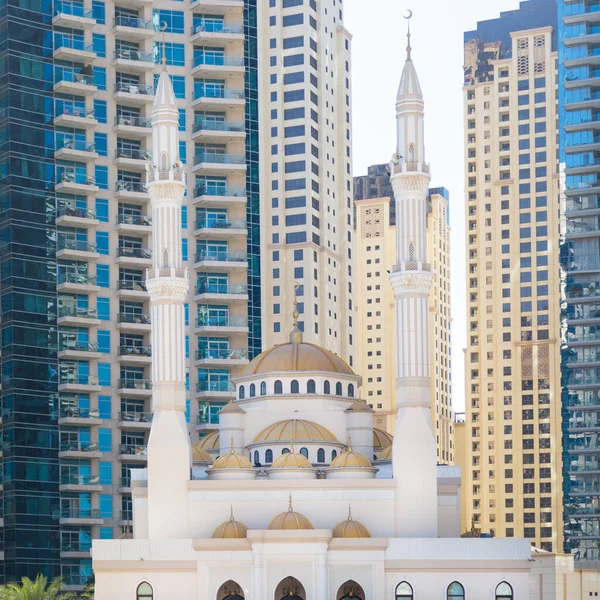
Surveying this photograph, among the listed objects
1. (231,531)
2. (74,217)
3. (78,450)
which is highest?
(74,217)

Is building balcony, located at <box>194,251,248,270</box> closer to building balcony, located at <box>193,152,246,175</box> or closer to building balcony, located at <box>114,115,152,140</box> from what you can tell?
building balcony, located at <box>193,152,246,175</box>

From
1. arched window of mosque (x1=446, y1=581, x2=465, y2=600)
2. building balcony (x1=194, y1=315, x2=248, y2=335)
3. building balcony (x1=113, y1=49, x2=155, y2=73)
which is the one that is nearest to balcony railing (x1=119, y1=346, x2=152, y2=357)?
building balcony (x1=194, y1=315, x2=248, y2=335)

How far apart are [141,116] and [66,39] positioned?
22.2 feet

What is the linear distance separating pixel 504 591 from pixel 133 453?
31.9 meters

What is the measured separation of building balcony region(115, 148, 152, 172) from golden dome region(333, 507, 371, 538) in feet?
118

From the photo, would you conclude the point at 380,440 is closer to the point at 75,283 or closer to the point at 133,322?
the point at 133,322

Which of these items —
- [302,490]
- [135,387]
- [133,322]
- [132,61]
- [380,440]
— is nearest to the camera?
[302,490]

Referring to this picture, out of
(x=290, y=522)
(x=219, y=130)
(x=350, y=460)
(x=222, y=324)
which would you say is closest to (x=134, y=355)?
(x=222, y=324)

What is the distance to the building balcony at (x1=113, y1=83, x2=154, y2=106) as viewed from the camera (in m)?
90.5

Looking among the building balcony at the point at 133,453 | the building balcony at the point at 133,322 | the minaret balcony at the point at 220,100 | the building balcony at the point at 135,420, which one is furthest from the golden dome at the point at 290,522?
the minaret balcony at the point at 220,100

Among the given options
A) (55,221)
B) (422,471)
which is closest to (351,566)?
(422,471)

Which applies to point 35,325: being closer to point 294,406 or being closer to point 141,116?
point 141,116

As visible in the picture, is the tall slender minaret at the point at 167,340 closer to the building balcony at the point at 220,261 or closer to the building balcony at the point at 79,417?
the building balcony at the point at 79,417

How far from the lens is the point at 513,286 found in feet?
434
